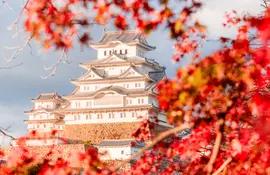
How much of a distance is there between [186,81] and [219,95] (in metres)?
0.72

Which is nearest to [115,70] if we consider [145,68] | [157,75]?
[145,68]

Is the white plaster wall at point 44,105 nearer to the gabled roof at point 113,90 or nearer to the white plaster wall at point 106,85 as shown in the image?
the white plaster wall at point 106,85

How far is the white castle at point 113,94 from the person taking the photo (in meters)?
41.3

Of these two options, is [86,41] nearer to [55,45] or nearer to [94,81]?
[55,45]

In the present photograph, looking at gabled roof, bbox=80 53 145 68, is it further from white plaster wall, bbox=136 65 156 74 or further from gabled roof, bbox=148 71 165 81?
gabled roof, bbox=148 71 165 81

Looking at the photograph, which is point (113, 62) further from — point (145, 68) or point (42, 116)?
point (42, 116)

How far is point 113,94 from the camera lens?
41812 millimetres

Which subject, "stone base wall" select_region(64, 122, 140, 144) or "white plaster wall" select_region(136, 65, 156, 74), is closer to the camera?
"stone base wall" select_region(64, 122, 140, 144)

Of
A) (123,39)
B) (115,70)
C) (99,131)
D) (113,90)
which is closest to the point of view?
(113,90)

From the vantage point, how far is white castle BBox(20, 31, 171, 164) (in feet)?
136

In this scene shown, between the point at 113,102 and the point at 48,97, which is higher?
the point at 48,97

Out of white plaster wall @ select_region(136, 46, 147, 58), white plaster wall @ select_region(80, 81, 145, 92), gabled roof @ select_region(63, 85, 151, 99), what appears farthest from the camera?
white plaster wall @ select_region(136, 46, 147, 58)

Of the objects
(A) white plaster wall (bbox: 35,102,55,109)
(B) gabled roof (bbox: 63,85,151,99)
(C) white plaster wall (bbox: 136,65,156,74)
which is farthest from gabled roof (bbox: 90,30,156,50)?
(A) white plaster wall (bbox: 35,102,55,109)

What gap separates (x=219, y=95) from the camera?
14.5 feet
